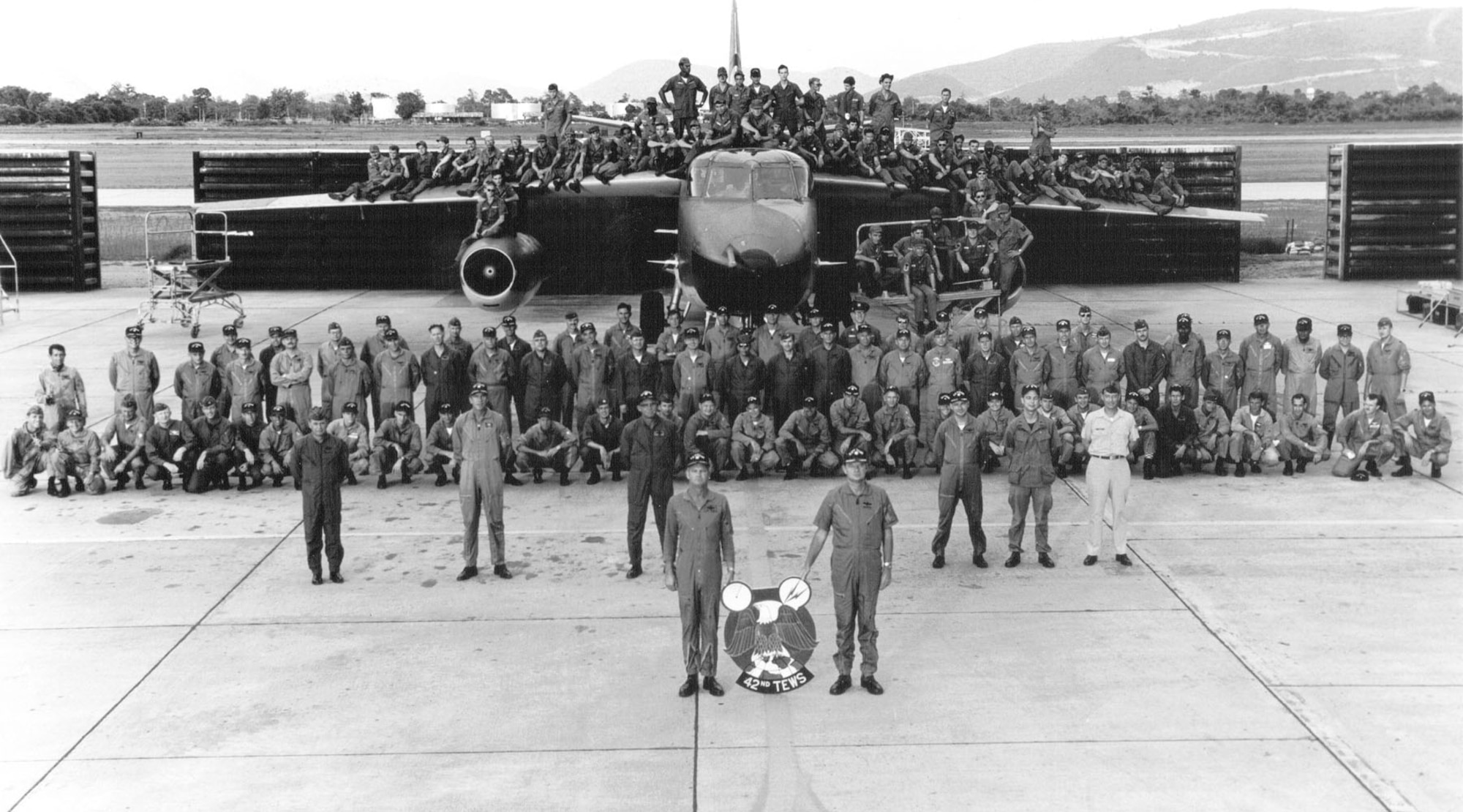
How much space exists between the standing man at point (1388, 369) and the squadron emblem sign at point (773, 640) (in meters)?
8.34

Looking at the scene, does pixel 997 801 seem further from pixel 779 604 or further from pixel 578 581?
pixel 578 581

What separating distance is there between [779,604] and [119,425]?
798 centimetres

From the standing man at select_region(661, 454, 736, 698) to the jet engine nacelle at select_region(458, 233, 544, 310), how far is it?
36.8ft

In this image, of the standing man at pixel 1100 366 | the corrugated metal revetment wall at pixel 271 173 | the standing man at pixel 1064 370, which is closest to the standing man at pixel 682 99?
the standing man at pixel 1064 370

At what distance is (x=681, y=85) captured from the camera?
69.3ft

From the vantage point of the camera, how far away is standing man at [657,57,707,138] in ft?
69.0

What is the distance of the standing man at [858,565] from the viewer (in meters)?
8.16

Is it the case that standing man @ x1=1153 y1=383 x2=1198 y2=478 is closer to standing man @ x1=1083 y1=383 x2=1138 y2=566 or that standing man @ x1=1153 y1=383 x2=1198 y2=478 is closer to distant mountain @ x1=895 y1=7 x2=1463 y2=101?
standing man @ x1=1083 y1=383 x2=1138 y2=566

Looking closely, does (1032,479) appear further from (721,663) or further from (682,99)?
(682,99)

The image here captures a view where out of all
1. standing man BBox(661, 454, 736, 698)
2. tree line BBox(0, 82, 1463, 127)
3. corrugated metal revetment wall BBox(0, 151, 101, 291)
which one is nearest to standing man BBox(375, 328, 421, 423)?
standing man BBox(661, 454, 736, 698)

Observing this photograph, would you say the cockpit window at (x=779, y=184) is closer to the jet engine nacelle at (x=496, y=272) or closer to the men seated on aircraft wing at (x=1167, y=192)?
the jet engine nacelle at (x=496, y=272)

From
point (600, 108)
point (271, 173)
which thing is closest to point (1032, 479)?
point (271, 173)

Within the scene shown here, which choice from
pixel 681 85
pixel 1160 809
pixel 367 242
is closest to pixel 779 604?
pixel 1160 809

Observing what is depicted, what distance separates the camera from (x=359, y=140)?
200ft
